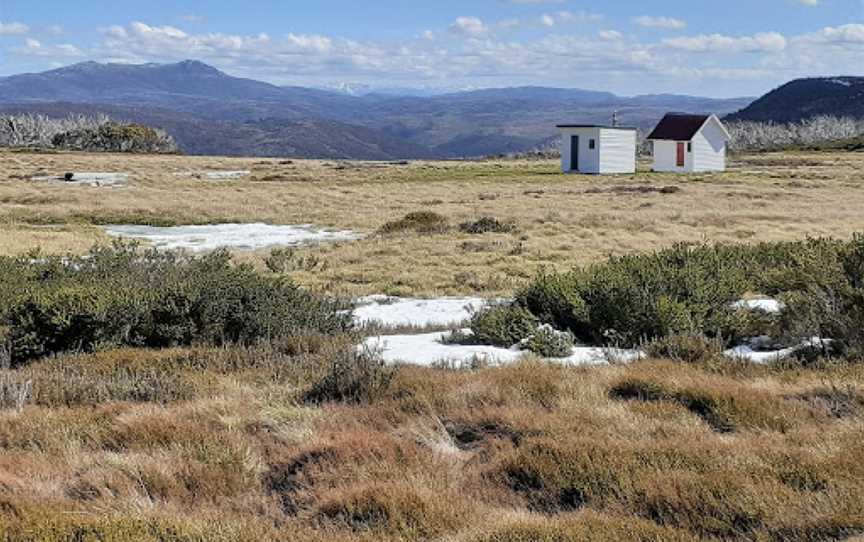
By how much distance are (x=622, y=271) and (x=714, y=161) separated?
48833 millimetres

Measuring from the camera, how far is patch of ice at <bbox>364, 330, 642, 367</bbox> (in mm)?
7512

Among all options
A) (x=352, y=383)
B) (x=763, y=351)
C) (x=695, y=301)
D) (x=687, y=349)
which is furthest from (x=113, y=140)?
(x=352, y=383)

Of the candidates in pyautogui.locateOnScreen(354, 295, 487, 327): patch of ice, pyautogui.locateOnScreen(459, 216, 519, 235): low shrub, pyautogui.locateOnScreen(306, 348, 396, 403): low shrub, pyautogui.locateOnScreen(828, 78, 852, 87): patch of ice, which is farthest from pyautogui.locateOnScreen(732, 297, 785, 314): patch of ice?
pyautogui.locateOnScreen(828, 78, 852, 87): patch of ice

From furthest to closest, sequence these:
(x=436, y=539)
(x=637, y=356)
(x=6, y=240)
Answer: (x=6, y=240), (x=637, y=356), (x=436, y=539)

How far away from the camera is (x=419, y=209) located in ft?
102

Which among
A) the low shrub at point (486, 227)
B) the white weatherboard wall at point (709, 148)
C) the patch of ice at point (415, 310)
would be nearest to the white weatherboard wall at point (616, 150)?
the white weatherboard wall at point (709, 148)

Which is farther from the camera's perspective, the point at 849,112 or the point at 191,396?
the point at 849,112

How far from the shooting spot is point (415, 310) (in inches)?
475

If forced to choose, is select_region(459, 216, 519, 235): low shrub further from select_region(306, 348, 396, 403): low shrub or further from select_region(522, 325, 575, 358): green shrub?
select_region(306, 348, 396, 403): low shrub

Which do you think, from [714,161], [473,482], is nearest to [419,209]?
[473,482]

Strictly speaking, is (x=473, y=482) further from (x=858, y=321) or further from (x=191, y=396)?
(x=858, y=321)

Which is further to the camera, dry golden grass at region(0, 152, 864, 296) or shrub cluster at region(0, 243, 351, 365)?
Answer: dry golden grass at region(0, 152, 864, 296)

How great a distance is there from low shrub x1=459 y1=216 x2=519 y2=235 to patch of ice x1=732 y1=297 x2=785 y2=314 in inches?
509

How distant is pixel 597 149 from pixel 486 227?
30696 millimetres
